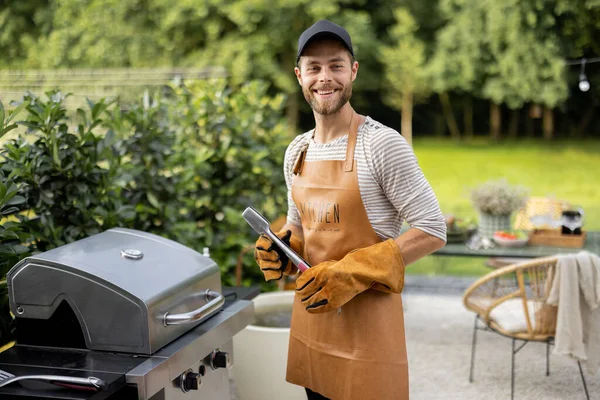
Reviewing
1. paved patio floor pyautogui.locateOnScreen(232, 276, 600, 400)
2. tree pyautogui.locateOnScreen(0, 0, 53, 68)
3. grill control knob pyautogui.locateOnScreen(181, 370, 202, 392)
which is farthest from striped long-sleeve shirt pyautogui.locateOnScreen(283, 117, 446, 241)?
tree pyautogui.locateOnScreen(0, 0, 53, 68)

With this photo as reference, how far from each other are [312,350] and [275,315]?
1.25 m

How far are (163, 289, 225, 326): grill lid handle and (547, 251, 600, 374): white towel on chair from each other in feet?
5.77

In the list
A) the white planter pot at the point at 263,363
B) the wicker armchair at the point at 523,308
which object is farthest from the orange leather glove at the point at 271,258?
the wicker armchair at the point at 523,308

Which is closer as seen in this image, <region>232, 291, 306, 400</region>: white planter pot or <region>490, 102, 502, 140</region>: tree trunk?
<region>232, 291, 306, 400</region>: white planter pot

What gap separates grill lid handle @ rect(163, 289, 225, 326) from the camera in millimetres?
1661

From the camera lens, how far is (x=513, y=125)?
804 centimetres

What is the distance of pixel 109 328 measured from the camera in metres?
1.62

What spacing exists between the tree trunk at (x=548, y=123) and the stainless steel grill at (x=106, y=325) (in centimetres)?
646

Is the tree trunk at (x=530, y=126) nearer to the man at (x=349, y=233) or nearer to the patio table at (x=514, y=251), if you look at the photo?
the patio table at (x=514, y=251)

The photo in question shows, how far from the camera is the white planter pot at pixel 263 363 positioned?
2744 mm

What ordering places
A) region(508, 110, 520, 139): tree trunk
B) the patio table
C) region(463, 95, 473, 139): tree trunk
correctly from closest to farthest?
the patio table → region(508, 110, 520, 139): tree trunk → region(463, 95, 473, 139): tree trunk

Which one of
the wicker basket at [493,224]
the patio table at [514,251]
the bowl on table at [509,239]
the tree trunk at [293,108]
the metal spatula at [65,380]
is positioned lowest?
the patio table at [514,251]

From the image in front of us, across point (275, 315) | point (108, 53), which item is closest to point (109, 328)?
point (275, 315)

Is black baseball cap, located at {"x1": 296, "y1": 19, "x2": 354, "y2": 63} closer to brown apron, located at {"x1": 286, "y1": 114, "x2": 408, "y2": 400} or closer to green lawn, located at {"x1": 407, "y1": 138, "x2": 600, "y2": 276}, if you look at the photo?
brown apron, located at {"x1": 286, "y1": 114, "x2": 408, "y2": 400}
